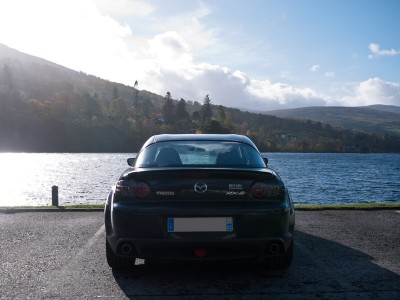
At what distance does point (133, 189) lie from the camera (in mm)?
5074

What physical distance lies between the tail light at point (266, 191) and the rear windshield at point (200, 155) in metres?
0.48

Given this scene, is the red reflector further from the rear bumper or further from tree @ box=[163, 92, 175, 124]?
tree @ box=[163, 92, 175, 124]

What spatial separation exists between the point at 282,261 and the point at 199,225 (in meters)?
1.31

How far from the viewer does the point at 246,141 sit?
635 centimetres

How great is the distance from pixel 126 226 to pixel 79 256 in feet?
5.94

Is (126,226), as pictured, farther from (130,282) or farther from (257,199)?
(257,199)

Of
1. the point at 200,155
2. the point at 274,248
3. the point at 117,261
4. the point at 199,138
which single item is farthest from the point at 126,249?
the point at 199,138

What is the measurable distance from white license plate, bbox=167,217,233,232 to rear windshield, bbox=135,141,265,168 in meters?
0.75

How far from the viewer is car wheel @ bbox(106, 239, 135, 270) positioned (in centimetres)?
552

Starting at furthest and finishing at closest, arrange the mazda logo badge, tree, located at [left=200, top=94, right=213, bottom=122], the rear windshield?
tree, located at [left=200, top=94, right=213, bottom=122], the rear windshield, the mazda logo badge

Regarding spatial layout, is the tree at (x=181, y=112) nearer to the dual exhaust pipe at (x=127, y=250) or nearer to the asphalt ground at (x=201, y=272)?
the asphalt ground at (x=201, y=272)

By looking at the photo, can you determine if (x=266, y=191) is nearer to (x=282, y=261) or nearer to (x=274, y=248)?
(x=274, y=248)

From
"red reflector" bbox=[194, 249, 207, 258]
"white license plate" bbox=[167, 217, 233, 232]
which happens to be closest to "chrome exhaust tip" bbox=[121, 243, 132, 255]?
"white license plate" bbox=[167, 217, 233, 232]

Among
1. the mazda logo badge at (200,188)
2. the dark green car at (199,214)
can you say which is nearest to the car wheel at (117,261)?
the dark green car at (199,214)
